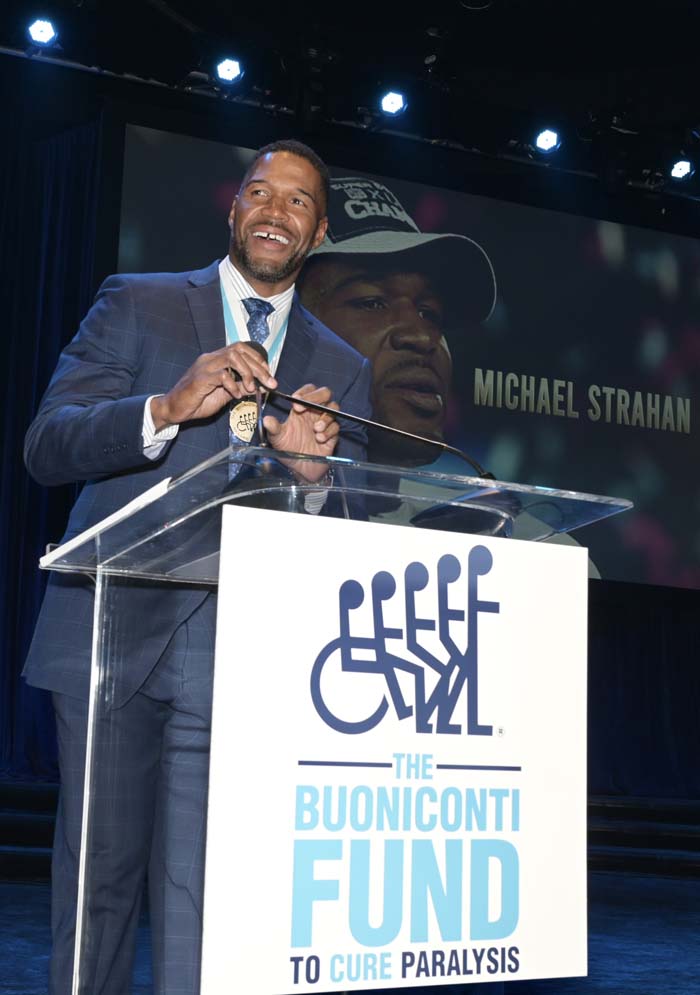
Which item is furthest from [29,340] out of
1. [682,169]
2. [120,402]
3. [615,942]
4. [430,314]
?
[120,402]

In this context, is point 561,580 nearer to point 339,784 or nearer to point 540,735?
point 540,735

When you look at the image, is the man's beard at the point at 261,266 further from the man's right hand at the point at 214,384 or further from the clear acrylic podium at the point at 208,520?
the clear acrylic podium at the point at 208,520

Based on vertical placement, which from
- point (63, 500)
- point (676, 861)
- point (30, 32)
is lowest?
point (676, 861)

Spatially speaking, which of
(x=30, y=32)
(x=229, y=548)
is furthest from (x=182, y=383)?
(x=30, y=32)

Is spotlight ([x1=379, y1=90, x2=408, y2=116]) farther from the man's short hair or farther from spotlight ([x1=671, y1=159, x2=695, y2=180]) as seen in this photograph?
the man's short hair

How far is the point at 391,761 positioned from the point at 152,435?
20.7 inches

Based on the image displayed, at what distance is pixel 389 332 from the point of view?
4.97 metres

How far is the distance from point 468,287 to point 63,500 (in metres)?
1.98

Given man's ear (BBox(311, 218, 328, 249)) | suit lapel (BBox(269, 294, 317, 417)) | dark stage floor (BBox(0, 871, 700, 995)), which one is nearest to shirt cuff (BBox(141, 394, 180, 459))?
suit lapel (BBox(269, 294, 317, 417))

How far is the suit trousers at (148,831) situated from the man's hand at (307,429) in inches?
8.0

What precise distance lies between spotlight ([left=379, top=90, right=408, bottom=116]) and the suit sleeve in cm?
377

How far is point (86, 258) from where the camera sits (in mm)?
5172

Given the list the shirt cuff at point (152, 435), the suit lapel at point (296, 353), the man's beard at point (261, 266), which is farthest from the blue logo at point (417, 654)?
the man's beard at point (261, 266)

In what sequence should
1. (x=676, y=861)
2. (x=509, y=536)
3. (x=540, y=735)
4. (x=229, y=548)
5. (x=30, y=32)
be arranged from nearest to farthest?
(x=229, y=548)
(x=540, y=735)
(x=509, y=536)
(x=30, y=32)
(x=676, y=861)
